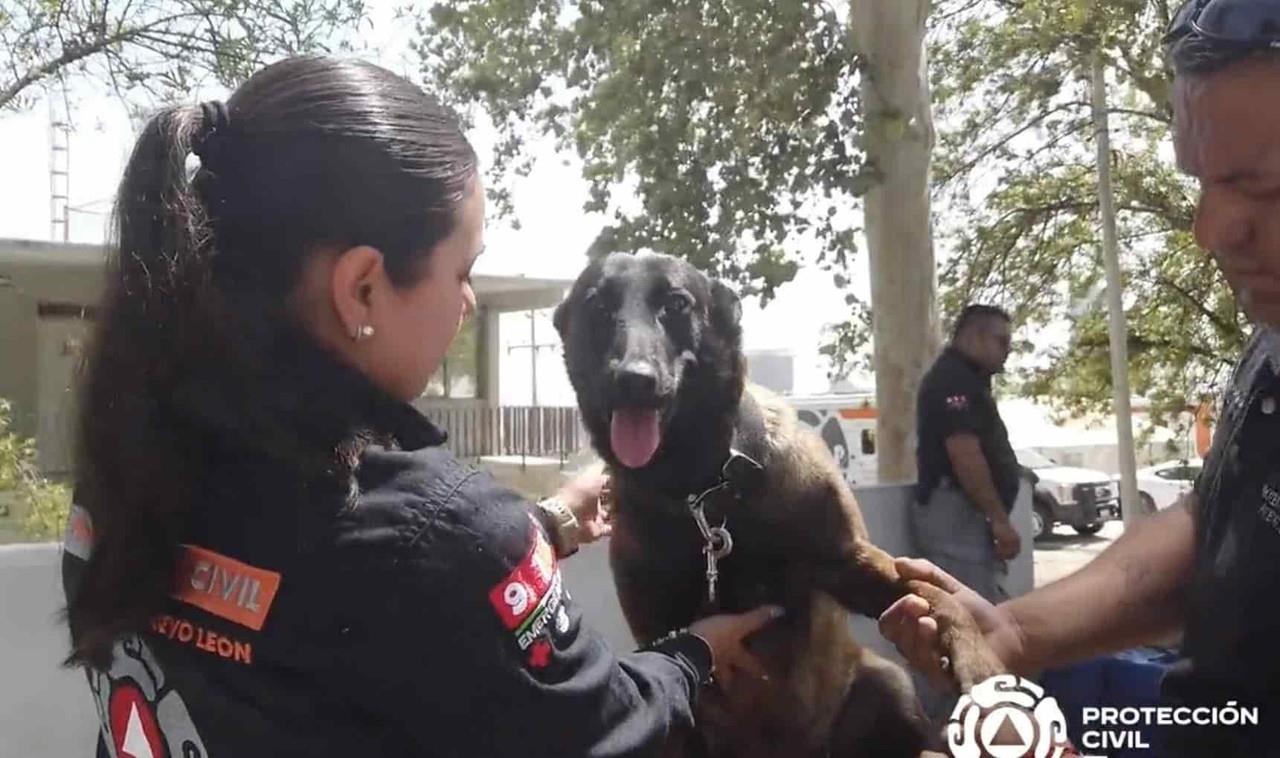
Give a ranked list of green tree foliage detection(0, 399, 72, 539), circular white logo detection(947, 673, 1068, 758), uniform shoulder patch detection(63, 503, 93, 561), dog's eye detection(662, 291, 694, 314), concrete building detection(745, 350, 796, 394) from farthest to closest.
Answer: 1. green tree foliage detection(0, 399, 72, 539)
2. concrete building detection(745, 350, 796, 394)
3. dog's eye detection(662, 291, 694, 314)
4. circular white logo detection(947, 673, 1068, 758)
5. uniform shoulder patch detection(63, 503, 93, 561)

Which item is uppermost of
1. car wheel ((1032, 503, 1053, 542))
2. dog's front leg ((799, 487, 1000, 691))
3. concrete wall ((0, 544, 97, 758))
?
dog's front leg ((799, 487, 1000, 691))

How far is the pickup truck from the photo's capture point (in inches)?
422

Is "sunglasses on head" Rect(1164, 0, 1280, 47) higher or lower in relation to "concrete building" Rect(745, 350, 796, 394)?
higher

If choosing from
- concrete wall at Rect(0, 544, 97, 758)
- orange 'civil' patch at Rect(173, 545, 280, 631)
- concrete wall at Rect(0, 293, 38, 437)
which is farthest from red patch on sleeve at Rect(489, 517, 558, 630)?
concrete wall at Rect(0, 293, 38, 437)

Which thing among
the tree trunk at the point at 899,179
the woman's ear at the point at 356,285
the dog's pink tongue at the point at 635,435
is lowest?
the dog's pink tongue at the point at 635,435

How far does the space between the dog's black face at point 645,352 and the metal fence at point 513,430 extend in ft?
0.48

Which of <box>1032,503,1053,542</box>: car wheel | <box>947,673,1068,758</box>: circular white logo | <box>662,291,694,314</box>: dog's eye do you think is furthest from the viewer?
<box>1032,503,1053,542</box>: car wheel

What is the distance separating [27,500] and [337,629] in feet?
10.3

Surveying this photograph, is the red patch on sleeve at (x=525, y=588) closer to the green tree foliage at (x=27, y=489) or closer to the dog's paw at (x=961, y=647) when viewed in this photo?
the dog's paw at (x=961, y=647)

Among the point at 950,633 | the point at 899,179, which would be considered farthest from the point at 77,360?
the point at 899,179

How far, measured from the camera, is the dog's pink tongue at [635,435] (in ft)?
5.37

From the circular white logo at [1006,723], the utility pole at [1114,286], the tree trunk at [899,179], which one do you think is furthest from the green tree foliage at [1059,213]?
the circular white logo at [1006,723]

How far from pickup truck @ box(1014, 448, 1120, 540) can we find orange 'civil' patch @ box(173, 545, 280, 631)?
9813 millimetres

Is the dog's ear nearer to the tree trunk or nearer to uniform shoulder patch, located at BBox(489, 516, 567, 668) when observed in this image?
uniform shoulder patch, located at BBox(489, 516, 567, 668)
